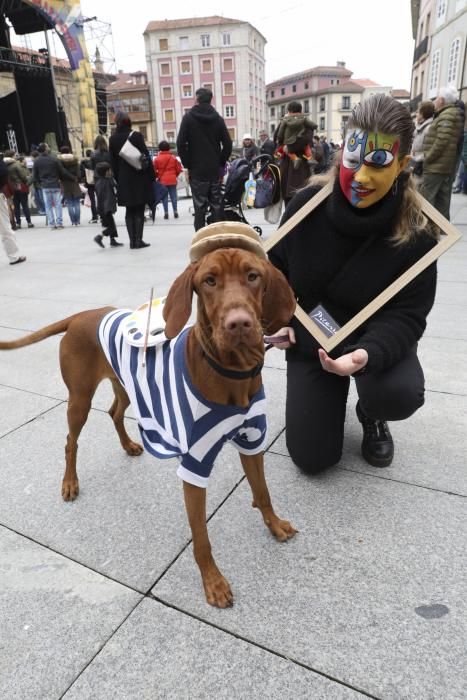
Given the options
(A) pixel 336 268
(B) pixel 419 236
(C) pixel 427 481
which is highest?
(B) pixel 419 236

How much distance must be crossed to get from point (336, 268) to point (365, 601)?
58.6 inches

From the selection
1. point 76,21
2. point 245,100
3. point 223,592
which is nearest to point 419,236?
point 223,592

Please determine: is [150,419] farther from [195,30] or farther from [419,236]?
[195,30]

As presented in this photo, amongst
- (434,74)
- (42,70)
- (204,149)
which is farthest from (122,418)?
(42,70)

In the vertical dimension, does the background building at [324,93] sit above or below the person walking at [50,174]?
above

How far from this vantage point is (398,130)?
6.59ft

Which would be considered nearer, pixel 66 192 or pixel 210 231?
pixel 210 231

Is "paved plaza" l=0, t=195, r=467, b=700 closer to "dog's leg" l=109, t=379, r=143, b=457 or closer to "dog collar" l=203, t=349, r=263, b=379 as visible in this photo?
"dog's leg" l=109, t=379, r=143, b=457

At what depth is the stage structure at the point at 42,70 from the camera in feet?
76.6

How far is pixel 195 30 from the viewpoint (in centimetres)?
6531

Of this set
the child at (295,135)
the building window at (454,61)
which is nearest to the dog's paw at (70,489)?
the child at (295,135)

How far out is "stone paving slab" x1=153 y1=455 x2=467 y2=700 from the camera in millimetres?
1460

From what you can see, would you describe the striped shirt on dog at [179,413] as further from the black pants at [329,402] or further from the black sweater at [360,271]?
the black sweater at [360,271]

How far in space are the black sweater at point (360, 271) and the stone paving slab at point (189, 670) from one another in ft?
4.06
